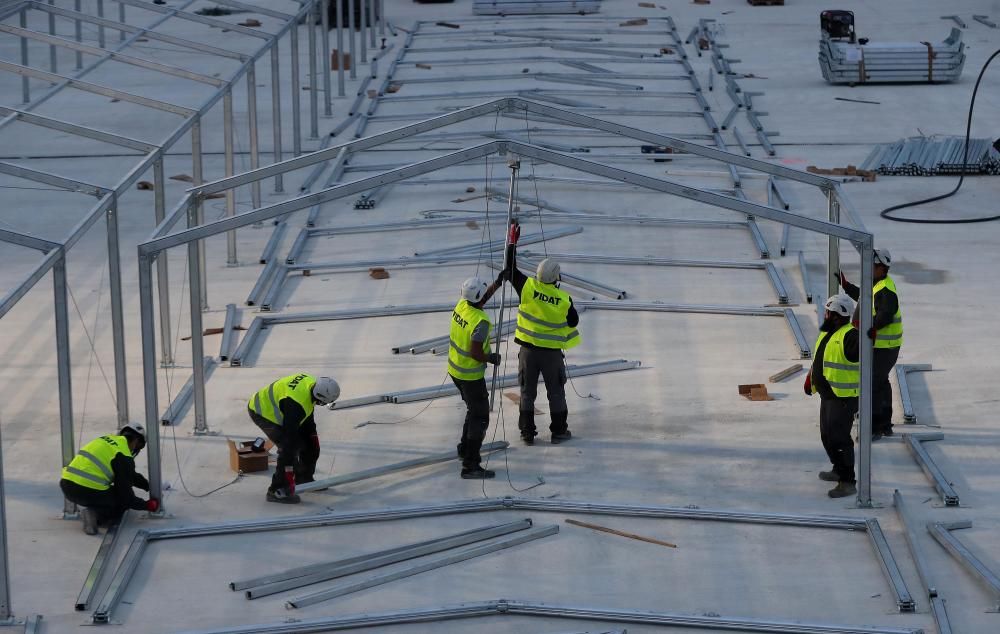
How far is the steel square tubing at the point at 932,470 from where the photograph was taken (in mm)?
12680

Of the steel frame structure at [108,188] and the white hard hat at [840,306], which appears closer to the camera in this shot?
the steel frame structure at [108,188]

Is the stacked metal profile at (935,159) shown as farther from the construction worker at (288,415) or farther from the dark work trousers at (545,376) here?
the construction worker at (288,415)

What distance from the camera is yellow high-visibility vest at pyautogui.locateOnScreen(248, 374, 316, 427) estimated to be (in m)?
12.8

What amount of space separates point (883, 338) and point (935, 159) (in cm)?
1233

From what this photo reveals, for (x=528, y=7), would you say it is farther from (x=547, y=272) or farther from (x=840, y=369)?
(x=840, y=369)

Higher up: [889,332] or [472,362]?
[889,332]

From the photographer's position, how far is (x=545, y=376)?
14.1 meters

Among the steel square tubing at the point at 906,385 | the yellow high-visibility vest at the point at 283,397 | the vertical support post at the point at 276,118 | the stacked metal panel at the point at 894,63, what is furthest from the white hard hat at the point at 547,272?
the stacked metal panel at the point at 894,63

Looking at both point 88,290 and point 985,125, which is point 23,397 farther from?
point 985,125

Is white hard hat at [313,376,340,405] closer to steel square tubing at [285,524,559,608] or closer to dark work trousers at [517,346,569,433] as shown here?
steel square tubing at [285,524,559,608]

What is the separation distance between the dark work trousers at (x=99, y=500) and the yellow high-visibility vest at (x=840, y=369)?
5686 mm

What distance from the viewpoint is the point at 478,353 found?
13.1 metres

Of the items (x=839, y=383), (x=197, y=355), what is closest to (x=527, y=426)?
(x=839, y=383)

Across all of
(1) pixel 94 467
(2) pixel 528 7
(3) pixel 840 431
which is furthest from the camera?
(2) pixel 528 7
